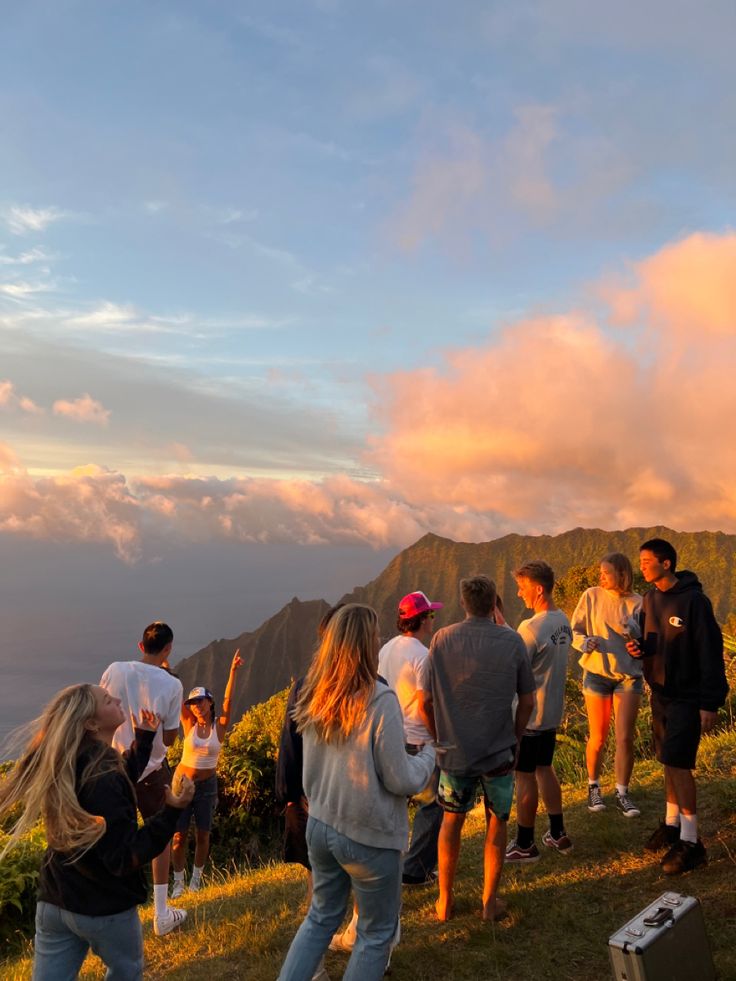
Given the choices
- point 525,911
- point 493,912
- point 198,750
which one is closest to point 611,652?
point 525,911

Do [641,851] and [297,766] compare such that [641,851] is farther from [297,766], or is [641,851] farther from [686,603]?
[297,766]

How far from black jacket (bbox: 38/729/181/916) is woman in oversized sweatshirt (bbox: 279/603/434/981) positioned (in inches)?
30.8

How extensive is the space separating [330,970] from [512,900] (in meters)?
1.39

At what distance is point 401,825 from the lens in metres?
3.70

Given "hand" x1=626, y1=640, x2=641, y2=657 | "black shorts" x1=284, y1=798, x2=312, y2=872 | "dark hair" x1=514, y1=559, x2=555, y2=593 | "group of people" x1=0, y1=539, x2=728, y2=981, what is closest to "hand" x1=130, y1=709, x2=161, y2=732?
"group of people" x1=0, y1=539, x2=728, y2=981

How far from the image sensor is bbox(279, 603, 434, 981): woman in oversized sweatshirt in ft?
11.9

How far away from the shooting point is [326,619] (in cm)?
397

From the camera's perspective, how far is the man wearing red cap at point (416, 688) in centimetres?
529

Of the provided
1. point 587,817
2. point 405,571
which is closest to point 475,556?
point 405,571

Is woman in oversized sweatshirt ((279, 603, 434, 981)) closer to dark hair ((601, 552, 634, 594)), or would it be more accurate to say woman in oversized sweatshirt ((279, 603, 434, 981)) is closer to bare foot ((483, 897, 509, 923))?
bare foot ((483, 897, 509, 923))

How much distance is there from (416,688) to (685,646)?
1.98 metres

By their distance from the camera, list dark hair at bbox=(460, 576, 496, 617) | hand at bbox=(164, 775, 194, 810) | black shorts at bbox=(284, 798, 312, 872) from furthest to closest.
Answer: dark hair at bbox=(460, 576, 496, 617) < black shorts at bbox=(284, 798, 312, 872) < hand at bbox=(164, 775, 194, 810)

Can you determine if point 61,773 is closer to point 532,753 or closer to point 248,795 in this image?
point 532,753

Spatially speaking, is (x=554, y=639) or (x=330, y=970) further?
(x=554, y=639)
